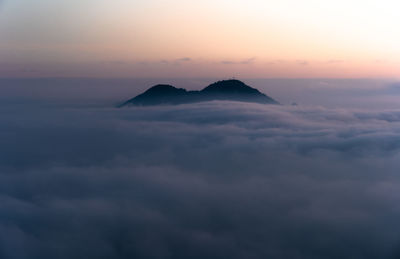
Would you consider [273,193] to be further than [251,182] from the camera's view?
No

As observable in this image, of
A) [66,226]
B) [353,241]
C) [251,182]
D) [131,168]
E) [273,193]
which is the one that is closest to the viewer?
[353,241]

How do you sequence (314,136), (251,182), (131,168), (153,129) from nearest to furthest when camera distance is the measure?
1. (251,182)
2. (131,168)
3. (314,136)
4. (153,129)

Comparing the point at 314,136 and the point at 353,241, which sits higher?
the point at 314,136

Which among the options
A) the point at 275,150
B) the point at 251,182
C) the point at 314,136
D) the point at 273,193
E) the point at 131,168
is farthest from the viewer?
the point at 314,136

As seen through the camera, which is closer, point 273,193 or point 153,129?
point 273,193

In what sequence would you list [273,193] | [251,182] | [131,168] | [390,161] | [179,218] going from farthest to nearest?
[131,168], [390,161], [251,182], [273,193], [179,218]

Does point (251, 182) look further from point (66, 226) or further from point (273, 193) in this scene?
point (66, 226)

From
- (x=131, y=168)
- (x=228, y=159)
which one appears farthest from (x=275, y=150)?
(x=131, y=168)

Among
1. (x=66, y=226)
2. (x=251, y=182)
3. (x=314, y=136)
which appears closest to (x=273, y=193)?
(x=251, y=182)

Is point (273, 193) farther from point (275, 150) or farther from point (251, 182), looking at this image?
point (275, 150)
